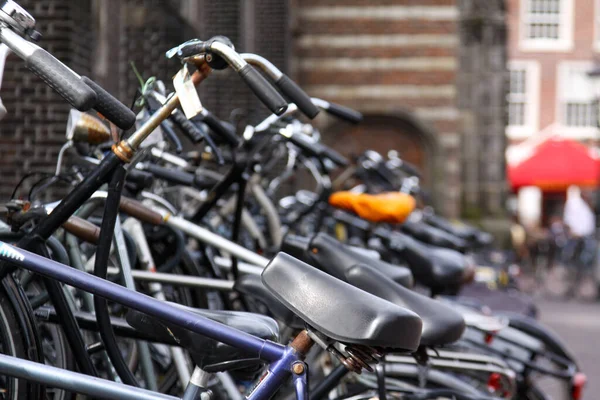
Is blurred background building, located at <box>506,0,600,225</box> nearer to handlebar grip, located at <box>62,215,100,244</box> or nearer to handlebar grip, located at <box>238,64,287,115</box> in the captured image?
handlebar grip, located at <box>62,215,100,244</box>

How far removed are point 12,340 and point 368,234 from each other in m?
2.83

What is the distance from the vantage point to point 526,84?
29.1m

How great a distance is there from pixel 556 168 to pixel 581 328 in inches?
344

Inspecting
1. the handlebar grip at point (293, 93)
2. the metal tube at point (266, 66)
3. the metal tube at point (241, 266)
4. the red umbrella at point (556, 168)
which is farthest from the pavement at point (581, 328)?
the red umbrella at point (556, 168)

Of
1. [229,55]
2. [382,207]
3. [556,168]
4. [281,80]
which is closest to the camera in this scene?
[229,55]

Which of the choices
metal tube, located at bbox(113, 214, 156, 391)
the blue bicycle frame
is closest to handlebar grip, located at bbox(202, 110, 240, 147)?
metal tube, located at bbox(113, 214, 156, 391)

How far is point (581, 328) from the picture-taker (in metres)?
9.48

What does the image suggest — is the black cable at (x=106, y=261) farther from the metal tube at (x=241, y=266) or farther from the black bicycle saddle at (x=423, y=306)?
the metal tube at (x=241, y=266)

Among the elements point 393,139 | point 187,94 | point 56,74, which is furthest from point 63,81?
point 393,139

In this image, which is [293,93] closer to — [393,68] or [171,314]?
[171,314]

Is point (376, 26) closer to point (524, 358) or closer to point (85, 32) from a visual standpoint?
point (85, 32)

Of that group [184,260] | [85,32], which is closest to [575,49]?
[85,32]

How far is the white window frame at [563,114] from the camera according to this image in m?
29.0

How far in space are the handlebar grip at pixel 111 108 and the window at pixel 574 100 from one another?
93.6 feet
